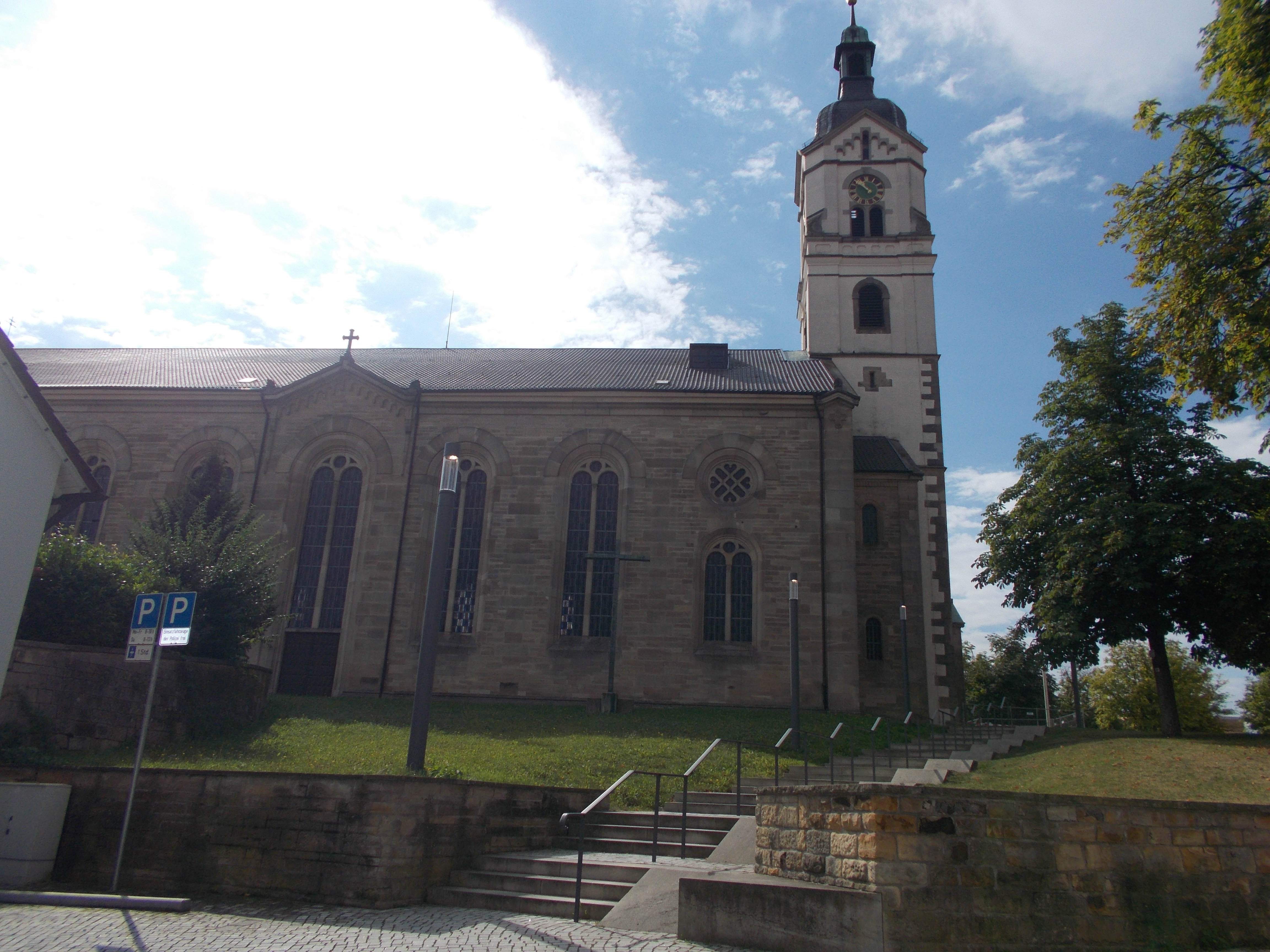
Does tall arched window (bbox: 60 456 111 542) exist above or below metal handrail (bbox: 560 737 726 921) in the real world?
above

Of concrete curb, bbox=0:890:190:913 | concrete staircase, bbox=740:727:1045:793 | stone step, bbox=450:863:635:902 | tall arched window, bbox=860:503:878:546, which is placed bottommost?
concrete curb, bbox=0:890:190:913

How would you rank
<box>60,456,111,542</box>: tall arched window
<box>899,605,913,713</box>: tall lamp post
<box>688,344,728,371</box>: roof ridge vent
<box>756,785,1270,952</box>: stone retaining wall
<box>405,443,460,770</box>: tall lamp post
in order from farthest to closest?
<box>688,344,728,371</box>: roof ridge vent, <box>60,456,111,542</box>: tall arched window, <box>899,605,913,713</box>: tall lamp post, <box>405,443,460,770</box>: tall lamp post, <box>756,785,1270,952</box>: stone retaining wall

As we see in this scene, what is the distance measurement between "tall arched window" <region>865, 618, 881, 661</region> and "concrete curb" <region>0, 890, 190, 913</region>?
1992cm

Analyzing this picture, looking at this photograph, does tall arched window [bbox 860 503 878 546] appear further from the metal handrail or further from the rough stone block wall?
the rough stone block wall

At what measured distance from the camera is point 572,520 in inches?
969

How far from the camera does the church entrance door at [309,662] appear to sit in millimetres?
23656

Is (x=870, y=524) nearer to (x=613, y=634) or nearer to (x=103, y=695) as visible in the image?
(x=613, y=634)

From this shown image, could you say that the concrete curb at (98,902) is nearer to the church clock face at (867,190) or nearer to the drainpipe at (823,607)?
the drainpipe at (823,607)

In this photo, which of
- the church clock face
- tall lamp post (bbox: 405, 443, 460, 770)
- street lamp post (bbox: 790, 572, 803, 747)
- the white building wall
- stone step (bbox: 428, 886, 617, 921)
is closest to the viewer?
stone step (bbox: 428, 886, 617, 921)

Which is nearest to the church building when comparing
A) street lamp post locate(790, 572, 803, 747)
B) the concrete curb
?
street lamp post locate(790, 572, 803, 747)

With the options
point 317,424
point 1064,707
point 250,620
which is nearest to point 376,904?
point 250,620

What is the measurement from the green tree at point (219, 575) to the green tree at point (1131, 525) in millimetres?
18390

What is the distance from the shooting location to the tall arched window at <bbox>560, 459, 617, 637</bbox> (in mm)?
23625

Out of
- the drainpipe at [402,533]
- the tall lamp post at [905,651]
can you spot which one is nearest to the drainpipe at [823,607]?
the tall lamp post at [905,651]
